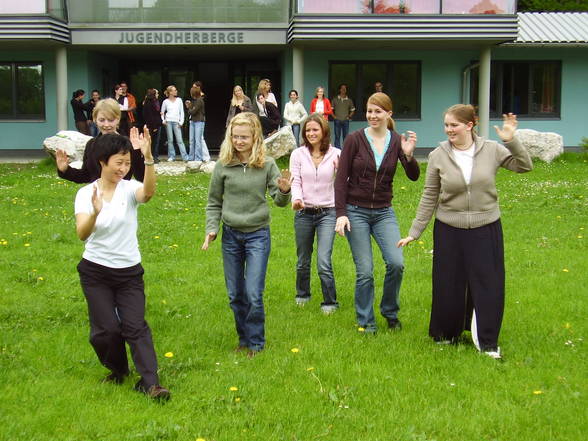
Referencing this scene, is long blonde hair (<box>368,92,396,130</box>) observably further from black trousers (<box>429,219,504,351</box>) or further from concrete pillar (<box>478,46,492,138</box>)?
concrete pillar (<box>478,46,492,138</box>)

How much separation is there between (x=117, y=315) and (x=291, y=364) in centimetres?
135

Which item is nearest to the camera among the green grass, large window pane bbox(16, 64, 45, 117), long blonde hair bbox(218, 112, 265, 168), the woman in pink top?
the green grass

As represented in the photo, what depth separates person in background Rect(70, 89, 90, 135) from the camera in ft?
69.1

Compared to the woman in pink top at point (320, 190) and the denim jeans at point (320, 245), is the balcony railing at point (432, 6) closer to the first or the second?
the woman in pink top at point (320, 190)

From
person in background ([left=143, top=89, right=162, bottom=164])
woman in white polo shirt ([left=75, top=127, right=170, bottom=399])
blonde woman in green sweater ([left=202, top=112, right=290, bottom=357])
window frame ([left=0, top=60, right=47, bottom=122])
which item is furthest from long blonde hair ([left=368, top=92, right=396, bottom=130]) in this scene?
window frame ([left=0, top=60, right=47, bottom=122])

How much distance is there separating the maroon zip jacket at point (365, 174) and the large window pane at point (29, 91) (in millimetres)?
20162

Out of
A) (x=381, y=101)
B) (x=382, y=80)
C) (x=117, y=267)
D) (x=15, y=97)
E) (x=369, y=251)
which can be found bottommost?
(x=369, y=251)

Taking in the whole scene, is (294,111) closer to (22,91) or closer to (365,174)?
(22,91)

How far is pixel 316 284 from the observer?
8.44m

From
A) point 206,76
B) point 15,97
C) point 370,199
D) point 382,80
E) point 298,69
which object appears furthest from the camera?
point 206,76

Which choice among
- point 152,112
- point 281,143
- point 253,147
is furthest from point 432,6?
point 253,147

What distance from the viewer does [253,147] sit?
5957 mm

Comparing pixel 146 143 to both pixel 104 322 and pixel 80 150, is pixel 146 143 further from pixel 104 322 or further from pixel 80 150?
pixel 80 150

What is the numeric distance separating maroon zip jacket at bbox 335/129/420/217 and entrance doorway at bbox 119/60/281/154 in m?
20.3
